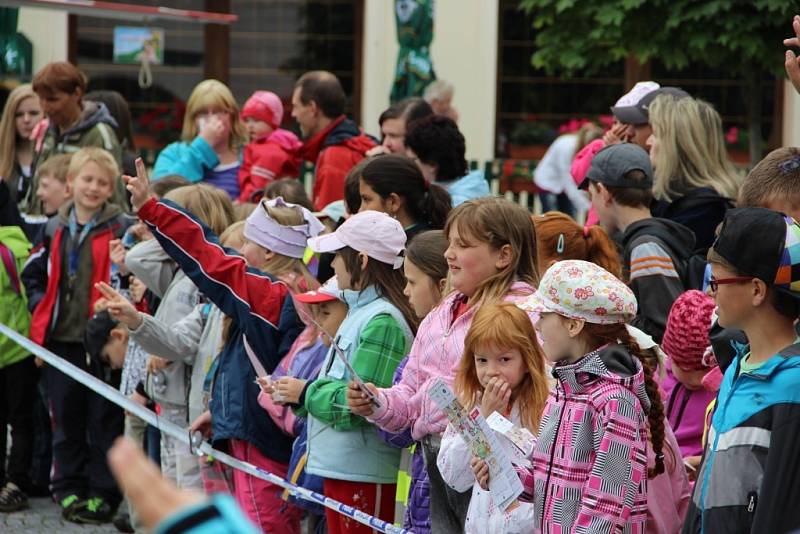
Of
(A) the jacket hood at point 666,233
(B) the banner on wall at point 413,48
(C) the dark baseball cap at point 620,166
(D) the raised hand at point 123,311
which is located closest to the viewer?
(A) the jacket hood at point 666,233

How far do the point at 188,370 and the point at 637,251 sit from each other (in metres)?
2.26

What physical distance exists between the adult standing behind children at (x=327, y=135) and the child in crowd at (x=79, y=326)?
1187mm

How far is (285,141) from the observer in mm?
9234

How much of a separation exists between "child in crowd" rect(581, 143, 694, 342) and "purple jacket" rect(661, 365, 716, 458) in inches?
14.3

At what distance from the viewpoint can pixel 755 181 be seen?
4.12 m

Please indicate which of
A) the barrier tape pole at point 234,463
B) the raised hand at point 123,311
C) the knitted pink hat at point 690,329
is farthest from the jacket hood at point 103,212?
the knitted pink hat at point 690,329

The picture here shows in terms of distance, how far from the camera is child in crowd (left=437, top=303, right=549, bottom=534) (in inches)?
160

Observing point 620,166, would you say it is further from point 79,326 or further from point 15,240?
point 15,240

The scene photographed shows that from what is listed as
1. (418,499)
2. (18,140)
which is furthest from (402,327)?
(18,140)

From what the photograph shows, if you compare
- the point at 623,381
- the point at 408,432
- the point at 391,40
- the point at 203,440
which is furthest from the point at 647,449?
the point at 391,40

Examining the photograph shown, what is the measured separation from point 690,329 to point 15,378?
486 cm

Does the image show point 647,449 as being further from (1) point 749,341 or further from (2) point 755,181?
(2) point 755,181

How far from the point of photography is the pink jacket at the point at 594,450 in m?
3.62

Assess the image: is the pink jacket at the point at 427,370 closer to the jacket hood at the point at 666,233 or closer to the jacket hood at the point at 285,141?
the jacket hood at the point at 666,233
